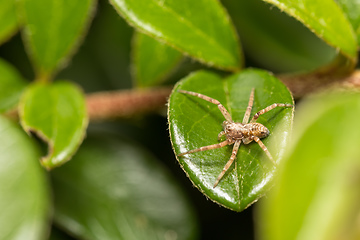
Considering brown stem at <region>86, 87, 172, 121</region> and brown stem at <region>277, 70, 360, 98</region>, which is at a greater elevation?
brown stem at <region>277, 70, 360, 98</region>

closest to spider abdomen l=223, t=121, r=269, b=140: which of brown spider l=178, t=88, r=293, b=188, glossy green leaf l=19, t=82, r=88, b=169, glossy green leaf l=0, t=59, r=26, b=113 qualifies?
brown spider l=178, t=88, r=293, b=188

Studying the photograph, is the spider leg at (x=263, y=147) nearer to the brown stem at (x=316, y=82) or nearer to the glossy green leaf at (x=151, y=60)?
the brown stem at (x=316, y=82)

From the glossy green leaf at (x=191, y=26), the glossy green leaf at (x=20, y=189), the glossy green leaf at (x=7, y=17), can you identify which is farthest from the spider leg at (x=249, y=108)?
the glossy green leaf at (x=7, y=17)

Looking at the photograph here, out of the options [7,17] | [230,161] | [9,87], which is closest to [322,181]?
[230,161]

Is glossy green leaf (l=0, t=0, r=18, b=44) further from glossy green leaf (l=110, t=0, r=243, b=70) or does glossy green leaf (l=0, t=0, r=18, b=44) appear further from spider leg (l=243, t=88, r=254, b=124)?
spider leg (l=243, t=88, r=254, b=124)

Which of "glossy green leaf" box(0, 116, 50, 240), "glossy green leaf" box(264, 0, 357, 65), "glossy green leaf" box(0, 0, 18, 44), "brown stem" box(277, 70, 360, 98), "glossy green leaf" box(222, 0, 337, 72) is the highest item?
"glossy green leaf" box(264, 0, 357, 65)

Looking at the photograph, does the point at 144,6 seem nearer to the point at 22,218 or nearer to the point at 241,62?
the point at 241,62
